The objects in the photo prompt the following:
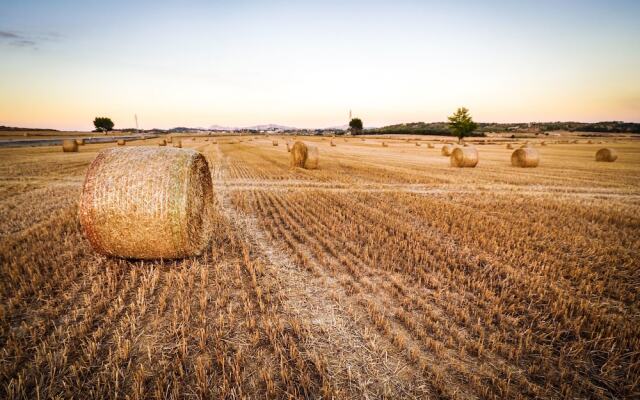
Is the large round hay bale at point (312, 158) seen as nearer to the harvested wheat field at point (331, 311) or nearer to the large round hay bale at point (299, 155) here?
the large round hay bale at point (299, 155)

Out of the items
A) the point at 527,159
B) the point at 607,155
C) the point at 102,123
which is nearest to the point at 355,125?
the point at 102,123

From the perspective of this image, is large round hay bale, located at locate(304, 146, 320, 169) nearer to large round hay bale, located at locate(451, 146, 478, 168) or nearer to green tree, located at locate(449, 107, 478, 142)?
large round hay bale, located at locate(451, 146, 478, 168)

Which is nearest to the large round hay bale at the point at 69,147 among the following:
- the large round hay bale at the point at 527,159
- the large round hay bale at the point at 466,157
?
the large round hay bale at the point at 466,157

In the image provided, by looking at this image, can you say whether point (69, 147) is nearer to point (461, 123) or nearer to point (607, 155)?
point (607, 155)

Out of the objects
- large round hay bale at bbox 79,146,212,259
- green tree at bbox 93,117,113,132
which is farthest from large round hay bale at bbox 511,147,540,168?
green tree at bbox 93,117,113,132

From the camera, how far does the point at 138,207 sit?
5.27 meters

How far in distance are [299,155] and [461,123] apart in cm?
6204

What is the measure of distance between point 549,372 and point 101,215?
6806 millimetres

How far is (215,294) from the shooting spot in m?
4.58

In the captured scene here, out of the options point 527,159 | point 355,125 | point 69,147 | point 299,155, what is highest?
point 355,125

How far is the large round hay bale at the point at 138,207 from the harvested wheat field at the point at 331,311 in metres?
0.39

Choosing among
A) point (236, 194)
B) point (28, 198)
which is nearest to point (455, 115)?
point (236, 194)

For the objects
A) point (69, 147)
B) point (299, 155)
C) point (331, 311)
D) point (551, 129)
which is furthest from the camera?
point (551, 129)

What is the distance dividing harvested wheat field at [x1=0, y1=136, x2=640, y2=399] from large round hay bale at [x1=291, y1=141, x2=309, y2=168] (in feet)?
36.5
